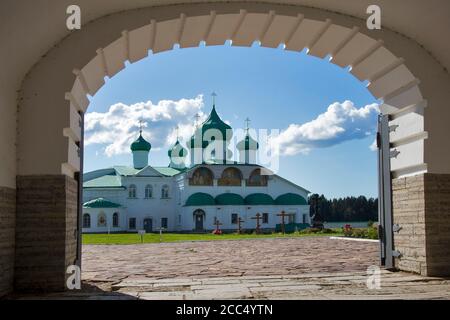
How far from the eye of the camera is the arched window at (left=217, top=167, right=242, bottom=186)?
4709 cm

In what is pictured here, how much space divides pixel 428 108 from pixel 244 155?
3946cm

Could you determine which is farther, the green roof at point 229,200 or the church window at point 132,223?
the church window at point 132,223

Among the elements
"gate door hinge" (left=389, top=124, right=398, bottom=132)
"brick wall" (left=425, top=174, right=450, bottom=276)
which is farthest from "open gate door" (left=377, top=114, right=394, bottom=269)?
"brick wall" (left=425, top=174, right=450, bottom=276)

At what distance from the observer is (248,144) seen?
150 feet

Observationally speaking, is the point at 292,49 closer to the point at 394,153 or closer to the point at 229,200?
the point at 394,153

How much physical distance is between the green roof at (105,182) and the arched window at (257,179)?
11.4 m

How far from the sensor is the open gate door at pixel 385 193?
866cm

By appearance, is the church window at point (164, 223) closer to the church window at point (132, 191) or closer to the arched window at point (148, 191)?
the arched window at point (148, 191)

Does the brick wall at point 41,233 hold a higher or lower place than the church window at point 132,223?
higher

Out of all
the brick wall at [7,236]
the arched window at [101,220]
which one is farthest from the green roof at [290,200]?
the brick wall at [7,236]

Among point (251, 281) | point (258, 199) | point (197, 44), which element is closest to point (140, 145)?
point (258, 199)

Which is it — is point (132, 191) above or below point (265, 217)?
above

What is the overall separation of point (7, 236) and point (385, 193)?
564 cm

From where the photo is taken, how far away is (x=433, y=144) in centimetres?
780
